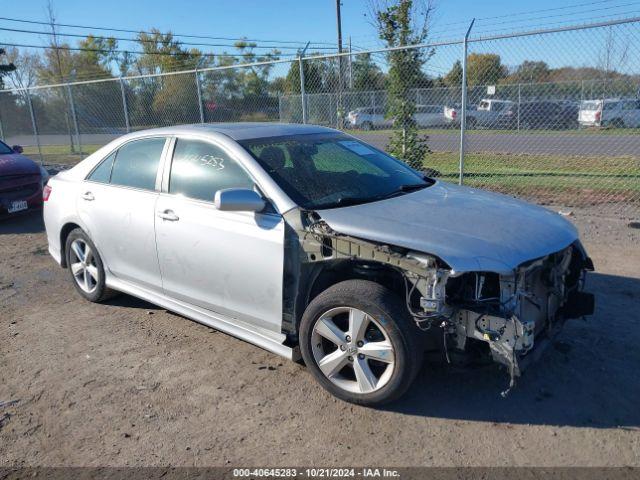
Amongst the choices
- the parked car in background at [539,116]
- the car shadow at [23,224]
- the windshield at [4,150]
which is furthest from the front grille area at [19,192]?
the parked car in background at [539,116]

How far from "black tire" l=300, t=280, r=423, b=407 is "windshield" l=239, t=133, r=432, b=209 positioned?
66 centimetres

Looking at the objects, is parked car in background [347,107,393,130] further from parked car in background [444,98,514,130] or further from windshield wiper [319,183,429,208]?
windshield wiper [319,183,429,208]

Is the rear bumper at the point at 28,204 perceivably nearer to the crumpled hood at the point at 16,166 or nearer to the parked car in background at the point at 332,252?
the crumpled hood at the point at 16,166

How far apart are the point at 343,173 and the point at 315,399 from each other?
66.5 inches

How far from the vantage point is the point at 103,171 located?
487 centimetres

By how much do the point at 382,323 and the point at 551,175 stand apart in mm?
9254

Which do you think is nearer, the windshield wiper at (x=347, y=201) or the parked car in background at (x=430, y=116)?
the windshield wiper at (x=347, y=201)

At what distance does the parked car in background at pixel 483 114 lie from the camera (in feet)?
41.0

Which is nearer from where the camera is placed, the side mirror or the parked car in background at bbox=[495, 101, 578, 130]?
the side mirror

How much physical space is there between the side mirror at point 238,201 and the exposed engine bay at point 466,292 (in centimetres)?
25

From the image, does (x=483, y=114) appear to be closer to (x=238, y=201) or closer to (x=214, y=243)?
(x=214, y=243)

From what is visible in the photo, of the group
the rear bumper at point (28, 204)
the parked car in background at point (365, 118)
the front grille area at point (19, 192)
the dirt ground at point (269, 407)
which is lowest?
the dirt ground at point (269, 407)

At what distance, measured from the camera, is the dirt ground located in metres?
2.86

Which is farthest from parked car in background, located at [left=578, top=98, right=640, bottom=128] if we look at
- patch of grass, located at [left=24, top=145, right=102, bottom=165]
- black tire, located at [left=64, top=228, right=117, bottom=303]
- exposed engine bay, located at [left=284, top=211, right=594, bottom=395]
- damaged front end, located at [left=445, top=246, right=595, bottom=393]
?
patch of grass, located at [left=24, top=145, right=102, bottom=165]
